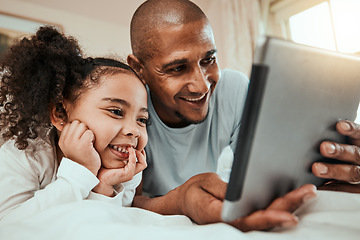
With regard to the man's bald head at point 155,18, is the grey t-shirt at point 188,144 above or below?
below

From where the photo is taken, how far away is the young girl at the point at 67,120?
2.52 feet

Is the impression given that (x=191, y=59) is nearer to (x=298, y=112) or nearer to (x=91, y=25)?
(x=298, y=112)

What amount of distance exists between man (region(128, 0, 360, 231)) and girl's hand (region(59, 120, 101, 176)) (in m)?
0.23

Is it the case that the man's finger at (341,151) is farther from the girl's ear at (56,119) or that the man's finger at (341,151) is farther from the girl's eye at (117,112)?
the girl's ear at (56,119)

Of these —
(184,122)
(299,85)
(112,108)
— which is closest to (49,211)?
(112,108)

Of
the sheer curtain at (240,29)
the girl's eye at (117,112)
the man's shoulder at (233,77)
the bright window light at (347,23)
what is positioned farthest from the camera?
the sheer curtain at (240,29)

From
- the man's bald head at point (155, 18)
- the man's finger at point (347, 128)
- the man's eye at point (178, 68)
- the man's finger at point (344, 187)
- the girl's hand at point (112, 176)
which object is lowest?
the girl's hand at point (112, 176)

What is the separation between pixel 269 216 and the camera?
1.53 feet

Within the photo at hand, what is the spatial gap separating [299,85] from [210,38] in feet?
2.46

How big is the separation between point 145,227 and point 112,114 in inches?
17.3

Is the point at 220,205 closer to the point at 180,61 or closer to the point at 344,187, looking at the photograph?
the point at 344,187

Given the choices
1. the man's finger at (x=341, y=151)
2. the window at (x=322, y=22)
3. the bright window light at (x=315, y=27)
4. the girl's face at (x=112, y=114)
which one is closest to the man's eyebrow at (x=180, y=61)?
the girl's face at (x=112, y=114)

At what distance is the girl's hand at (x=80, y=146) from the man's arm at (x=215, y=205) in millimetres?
234

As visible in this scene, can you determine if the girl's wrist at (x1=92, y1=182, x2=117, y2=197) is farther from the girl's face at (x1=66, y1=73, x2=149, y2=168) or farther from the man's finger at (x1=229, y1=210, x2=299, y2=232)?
the man's finger at (x1=229, y1=210, x2=299, y2=232)
